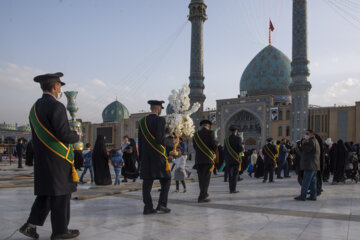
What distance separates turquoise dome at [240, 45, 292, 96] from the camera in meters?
38.4

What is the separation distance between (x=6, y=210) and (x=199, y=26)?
3152 centimetres

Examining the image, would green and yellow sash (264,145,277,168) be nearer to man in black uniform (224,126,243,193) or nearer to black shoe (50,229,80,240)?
man in black uniform (224,126,243,193)

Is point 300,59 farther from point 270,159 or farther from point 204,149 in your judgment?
point 204,149

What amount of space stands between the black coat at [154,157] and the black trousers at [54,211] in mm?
1478

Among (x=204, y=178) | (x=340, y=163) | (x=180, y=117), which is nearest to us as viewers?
(x=204, y=178)

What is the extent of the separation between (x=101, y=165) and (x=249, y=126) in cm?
2949

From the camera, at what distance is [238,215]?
439 cm

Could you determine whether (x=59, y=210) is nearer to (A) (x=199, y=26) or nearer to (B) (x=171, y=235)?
(B) (x=171, y=235)

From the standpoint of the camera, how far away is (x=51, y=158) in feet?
10.2

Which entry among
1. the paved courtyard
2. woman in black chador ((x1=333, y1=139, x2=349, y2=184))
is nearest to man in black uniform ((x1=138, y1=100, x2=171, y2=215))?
the paved courtyard

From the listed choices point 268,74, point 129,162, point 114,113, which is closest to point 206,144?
point 129,162

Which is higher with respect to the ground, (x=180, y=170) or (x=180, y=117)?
(x=180, y=117)

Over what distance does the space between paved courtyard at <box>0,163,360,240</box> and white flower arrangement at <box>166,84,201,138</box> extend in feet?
17.0

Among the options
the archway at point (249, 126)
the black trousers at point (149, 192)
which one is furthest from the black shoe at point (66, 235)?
the archway at point (249, 126)
